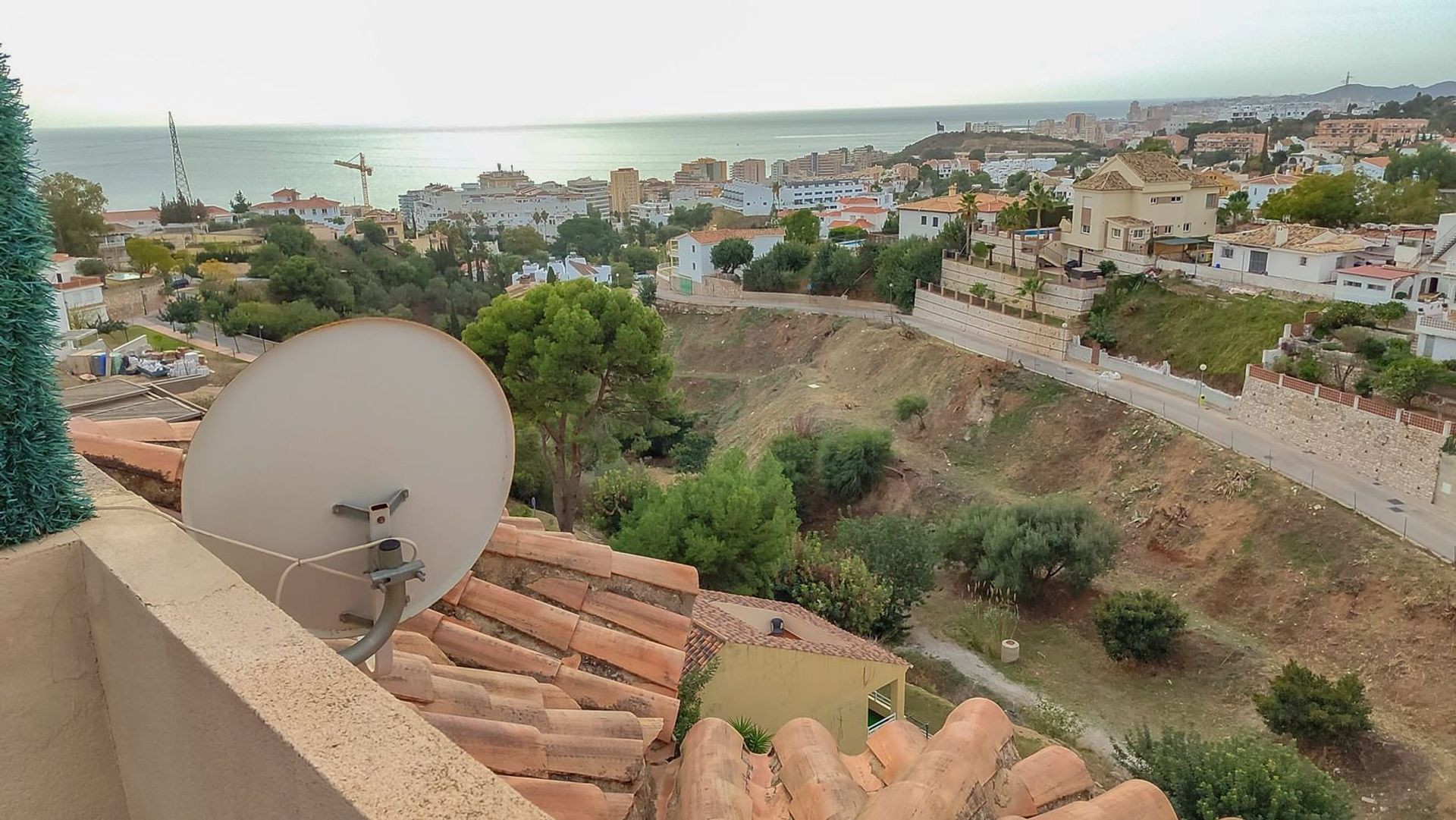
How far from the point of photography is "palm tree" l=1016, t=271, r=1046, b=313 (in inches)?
1131

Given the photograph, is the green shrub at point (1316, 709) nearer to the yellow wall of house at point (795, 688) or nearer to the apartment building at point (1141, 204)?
the yellow wall of house at point (795, 688)

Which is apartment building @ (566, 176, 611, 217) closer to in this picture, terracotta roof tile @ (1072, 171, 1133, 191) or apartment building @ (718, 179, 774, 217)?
apartment building @ (718, 179, 774, 217)

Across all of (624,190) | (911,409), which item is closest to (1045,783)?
(911,409)

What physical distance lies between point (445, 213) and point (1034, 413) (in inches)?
3975

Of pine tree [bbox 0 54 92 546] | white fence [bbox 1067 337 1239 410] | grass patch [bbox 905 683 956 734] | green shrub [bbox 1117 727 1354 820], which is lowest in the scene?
grass patch [bbox 905 683 956 734]

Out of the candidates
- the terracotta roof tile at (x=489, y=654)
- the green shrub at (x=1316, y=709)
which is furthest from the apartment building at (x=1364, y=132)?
the terracotta roof tile at (x=489, y=654)

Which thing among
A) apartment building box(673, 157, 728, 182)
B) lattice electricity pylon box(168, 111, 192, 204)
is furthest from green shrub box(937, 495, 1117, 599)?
apartment building box(673, 157, 728, 182)

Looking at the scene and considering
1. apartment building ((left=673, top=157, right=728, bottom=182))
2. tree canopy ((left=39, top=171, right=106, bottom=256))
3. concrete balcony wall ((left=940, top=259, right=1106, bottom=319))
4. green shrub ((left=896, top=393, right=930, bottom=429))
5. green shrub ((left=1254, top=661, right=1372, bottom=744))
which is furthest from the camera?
apartment building ((left=673, top=157, right=728, bottom=182))

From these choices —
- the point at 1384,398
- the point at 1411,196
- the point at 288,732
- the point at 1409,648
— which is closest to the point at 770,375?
the point at 1384,398

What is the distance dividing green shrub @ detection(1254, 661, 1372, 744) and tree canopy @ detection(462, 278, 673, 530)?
1021 cm

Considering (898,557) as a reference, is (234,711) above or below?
above

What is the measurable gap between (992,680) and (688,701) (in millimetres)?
10617

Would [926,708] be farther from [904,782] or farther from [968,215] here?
[968,215]

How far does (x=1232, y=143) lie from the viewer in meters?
102
